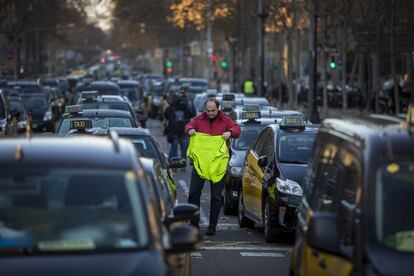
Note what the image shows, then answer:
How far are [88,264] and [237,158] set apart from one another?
13.1m

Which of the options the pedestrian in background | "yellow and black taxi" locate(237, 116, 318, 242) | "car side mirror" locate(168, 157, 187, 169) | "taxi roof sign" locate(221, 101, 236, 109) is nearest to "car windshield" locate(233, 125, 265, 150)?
"yellow and black taxi" locate(237, 116, 318, 242)

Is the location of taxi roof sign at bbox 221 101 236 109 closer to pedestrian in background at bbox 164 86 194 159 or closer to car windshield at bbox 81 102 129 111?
pedestrian in background at bbox 164 86 194 159

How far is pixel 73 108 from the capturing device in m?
21.3

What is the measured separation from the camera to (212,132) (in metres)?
15.6

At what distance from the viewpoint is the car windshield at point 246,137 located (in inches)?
793

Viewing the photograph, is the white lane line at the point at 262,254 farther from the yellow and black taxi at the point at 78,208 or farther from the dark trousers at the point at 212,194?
the yellow and black taxi at the point at 78,208

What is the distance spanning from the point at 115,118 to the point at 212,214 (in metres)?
6.17

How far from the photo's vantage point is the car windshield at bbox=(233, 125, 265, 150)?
2014 cm

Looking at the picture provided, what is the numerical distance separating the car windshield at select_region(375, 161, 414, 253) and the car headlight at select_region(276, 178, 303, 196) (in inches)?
305

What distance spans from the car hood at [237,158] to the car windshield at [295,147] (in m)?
3.01

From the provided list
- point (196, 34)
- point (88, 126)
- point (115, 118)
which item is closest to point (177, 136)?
point (115, 118)

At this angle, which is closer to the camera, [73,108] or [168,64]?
[73,108]

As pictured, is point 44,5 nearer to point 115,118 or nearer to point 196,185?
point 115,118

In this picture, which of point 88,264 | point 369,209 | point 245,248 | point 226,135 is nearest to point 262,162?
point 226,135
